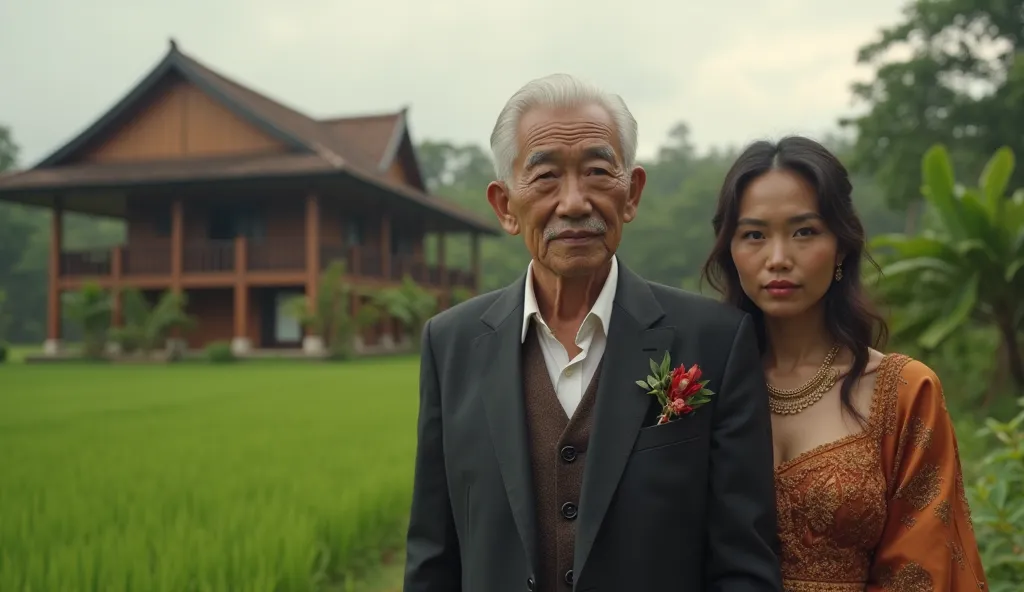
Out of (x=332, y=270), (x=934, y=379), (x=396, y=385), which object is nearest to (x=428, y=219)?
(x=332, y=270)

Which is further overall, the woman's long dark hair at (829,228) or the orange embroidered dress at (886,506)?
the woman's long dark hair at (829,228)

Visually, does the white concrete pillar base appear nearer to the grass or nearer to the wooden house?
the wooden house

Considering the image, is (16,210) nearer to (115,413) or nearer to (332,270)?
(332,270)

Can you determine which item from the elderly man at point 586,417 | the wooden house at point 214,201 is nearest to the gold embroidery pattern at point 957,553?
the elderly man at point 586,417

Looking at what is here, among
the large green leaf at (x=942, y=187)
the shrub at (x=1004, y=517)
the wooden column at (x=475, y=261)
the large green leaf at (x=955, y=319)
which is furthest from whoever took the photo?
the wooden column at (x=475, y=261)

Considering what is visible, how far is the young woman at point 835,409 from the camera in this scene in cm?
193

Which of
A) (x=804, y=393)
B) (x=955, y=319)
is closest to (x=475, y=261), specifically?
(x=955, y=319)

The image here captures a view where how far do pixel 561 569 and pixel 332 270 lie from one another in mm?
17331

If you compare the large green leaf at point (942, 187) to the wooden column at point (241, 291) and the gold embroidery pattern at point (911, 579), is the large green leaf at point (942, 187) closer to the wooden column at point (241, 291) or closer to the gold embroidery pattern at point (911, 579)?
the gold embroidery pattern at point (911, 579)

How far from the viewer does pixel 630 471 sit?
1721 mm

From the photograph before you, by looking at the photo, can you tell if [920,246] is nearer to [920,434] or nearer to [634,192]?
[920,434]

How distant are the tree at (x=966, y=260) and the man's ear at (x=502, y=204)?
6.50 m

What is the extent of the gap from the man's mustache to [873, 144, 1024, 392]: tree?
659cm

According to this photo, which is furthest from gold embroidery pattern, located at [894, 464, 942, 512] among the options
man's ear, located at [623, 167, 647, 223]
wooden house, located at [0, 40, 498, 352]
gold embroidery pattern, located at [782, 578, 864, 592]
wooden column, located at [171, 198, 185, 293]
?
wooden column, located at [171, 198, 185, 293]
